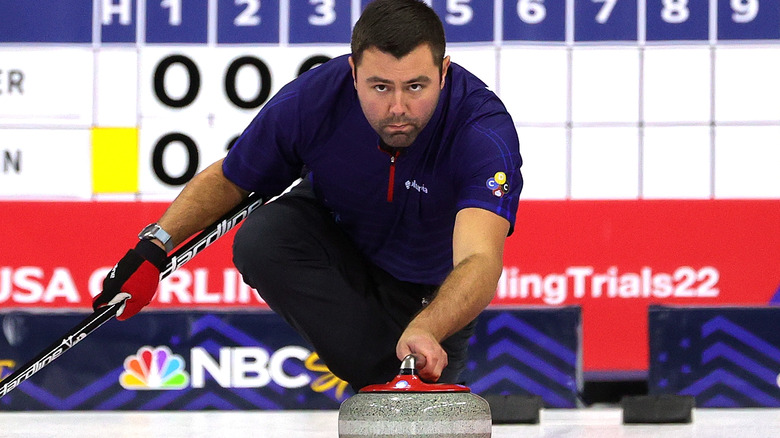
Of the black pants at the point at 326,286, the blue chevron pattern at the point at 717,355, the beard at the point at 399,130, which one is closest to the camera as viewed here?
the beard at the point at 399,130

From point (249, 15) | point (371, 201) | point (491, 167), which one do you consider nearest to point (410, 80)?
point (491, 167)

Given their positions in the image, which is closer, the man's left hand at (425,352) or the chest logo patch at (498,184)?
the man's left hand at (425,352)

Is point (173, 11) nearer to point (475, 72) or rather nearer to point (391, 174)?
point (475, 72)

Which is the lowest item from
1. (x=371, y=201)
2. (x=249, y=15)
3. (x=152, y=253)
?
(x=152, y=253)

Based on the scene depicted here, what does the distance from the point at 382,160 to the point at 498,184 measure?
410mm

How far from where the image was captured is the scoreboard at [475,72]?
5.40 metres

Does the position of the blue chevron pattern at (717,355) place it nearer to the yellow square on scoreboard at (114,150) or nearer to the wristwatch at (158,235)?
the yellow square on scoreboard at (114,150)

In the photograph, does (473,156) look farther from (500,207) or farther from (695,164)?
(695,164)

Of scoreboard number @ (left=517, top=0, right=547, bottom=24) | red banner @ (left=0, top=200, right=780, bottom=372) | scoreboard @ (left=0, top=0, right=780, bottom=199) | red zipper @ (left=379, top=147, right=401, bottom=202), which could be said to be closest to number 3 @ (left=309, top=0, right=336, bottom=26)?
scoreboard @ (left=0, top=0, right=780, bottom=199)

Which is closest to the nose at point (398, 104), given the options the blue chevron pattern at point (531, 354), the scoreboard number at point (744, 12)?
the blue chevron pattern at point (531, 354)

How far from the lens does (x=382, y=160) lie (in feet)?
9.83

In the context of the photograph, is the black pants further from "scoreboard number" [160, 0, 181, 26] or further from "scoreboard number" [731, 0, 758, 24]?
"scoreboard number" [731, 0, 758, 24]

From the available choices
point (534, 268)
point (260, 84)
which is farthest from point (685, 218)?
point (260, 84)

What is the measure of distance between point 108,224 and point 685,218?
2.66m
